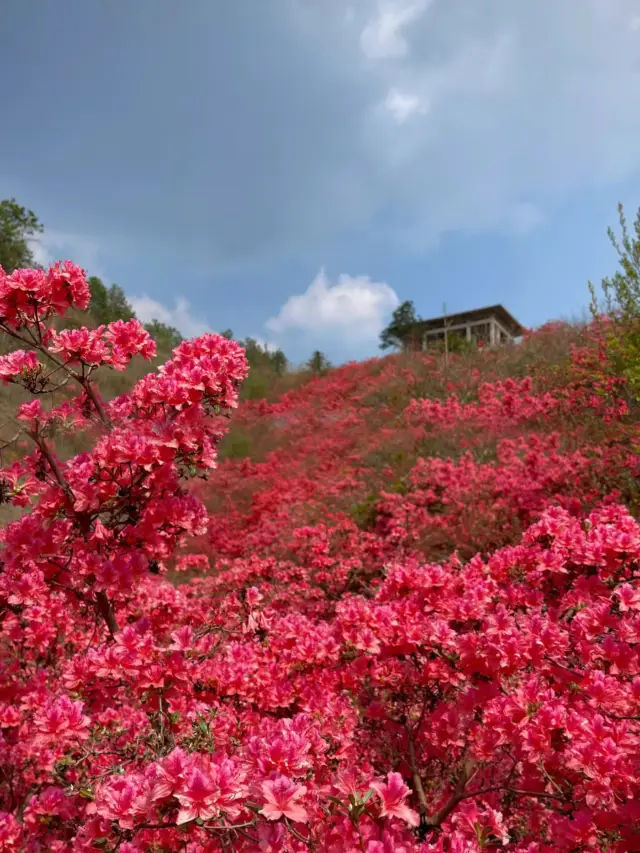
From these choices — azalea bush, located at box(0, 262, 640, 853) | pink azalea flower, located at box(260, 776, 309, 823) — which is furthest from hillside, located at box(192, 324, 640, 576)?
pink azalea flower, located at box(260, 776, 309, 823)

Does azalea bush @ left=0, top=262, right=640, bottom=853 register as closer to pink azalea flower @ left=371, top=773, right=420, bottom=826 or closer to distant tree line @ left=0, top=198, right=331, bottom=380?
pink azalea flower @ left=371, top=773, right=420, bottom=826

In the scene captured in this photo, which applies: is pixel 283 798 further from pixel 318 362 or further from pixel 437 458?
pixel 318 362

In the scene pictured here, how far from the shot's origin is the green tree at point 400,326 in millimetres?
32031

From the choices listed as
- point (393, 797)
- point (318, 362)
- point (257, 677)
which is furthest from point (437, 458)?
point (318, 362)

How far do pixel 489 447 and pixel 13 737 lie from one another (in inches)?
375

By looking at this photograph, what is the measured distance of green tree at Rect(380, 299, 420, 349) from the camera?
3203 cm

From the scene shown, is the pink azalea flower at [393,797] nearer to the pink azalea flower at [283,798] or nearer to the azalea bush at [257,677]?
the azalea bush at [257,677]

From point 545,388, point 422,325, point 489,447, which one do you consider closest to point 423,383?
point 545,388

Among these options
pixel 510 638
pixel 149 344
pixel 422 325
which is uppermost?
pixel 422 325

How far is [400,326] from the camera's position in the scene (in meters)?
32.2

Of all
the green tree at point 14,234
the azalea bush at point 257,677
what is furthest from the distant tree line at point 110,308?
the azalea bush at point 257,677

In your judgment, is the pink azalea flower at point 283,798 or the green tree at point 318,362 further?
the green tree at point 318,362

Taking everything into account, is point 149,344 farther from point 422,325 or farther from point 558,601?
point 422,325

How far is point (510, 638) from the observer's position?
221 cm
